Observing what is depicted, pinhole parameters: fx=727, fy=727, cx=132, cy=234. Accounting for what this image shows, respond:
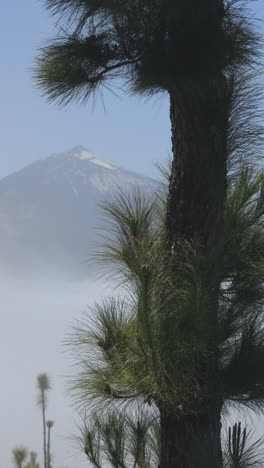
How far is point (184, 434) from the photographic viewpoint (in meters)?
2.74

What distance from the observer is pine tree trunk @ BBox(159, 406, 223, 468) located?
8.86 feet


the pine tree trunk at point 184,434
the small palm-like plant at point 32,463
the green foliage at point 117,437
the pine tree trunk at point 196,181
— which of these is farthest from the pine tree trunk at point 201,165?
the small palm-like plant at point 32,463

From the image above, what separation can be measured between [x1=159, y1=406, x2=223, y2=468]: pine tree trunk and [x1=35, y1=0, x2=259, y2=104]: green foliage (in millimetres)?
1230

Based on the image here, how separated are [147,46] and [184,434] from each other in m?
1.46

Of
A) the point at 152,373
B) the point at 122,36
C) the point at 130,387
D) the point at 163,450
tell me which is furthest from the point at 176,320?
the point at 122,36

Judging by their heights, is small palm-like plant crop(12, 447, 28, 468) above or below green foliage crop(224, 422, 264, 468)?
above

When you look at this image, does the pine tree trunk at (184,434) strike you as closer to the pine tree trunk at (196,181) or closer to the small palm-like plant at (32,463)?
the pine tree trunk at (196,181)

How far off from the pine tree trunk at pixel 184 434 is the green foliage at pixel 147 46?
48.4 inches

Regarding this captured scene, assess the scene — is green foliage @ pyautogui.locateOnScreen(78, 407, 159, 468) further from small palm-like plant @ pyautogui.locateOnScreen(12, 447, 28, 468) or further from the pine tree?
small palm-like plant @ pyautogui.locateOnScreen(12, 447, 28, 468)

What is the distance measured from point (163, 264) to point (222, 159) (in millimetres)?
513

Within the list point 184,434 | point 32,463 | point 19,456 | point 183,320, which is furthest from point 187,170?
point 32,463

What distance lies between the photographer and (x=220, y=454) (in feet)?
8.55

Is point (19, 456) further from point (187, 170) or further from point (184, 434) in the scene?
point (187, 170)

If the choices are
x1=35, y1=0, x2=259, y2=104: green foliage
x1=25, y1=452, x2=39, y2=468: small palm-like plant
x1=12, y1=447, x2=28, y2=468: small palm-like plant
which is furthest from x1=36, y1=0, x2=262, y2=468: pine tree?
x1=12, y1=447, x2=28, y2=468: small palm-like plant
